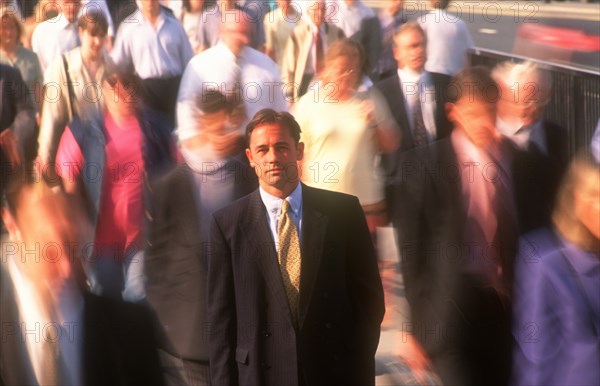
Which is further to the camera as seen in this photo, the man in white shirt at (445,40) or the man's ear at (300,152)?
the man in white shirt at (445,40)

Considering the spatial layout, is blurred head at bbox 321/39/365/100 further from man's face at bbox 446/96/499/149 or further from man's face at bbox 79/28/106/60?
man's face at bbox 79/28/106/60

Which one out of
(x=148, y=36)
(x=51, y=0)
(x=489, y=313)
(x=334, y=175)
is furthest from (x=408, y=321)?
(x=51, y=0)

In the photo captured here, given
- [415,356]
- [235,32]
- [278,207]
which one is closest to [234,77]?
[235,32]

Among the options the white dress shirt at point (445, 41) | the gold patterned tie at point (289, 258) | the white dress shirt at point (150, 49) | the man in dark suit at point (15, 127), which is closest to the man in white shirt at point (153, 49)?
the white dress shirt at point (150, 49)

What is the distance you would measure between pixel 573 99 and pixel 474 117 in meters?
0.49

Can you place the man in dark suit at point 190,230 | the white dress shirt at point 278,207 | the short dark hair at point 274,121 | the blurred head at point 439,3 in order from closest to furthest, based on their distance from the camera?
the white dress shirt at point 278,207 → the short dark hair at point 274,121 → the man in dark suit at point 190,230 → the blurred head at point 439,3

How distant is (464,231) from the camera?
4949mm

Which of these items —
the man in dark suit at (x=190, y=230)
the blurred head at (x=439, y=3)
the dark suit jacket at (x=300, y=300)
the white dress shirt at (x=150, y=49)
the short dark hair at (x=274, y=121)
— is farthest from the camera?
the blurred head at (x=439, y=3)

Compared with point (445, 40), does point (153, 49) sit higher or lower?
higher

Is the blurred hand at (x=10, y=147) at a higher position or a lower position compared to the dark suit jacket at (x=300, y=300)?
higher

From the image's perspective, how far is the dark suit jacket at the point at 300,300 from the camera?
4359mm

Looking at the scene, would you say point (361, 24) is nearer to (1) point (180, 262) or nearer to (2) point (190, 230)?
(2) point (190, 230)

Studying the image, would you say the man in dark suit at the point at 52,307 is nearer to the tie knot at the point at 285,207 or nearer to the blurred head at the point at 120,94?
the blurred head at the point at 120,94

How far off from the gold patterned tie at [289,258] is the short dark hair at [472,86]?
0.93m
